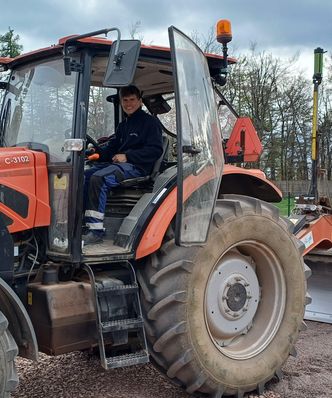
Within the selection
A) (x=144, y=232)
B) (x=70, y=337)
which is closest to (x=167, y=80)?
(x=144, y=232)

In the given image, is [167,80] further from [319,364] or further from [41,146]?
[319,364]

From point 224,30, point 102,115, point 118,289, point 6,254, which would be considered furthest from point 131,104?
point 6,254

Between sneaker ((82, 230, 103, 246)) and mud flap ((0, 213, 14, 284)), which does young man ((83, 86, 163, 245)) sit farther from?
mud flap ((0, 213, 14, 284))

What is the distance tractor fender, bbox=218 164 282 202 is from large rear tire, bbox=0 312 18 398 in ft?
6.67

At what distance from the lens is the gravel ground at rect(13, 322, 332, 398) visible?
4.16 m

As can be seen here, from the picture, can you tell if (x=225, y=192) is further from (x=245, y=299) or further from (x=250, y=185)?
(x=245, y=299)

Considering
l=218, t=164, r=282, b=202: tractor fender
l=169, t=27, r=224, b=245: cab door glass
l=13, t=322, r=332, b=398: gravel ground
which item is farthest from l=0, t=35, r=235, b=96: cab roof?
l=13, t=322, r=332, b=398: gravel ground

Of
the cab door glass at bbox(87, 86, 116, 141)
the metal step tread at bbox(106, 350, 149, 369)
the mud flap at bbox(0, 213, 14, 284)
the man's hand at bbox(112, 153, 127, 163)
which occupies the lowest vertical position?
the metal step tread at bbox(106, 350, 149, 369)

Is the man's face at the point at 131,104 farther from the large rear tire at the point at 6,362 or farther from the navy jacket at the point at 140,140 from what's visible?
the large rear tire at the point at 6,362

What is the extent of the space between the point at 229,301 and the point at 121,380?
42.4 inches

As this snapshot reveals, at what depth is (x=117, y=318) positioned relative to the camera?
3.72m

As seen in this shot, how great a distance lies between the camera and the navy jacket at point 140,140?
4297mm

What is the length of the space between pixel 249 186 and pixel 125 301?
170 centimetres

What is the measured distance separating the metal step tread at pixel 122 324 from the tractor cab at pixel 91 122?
414mm
